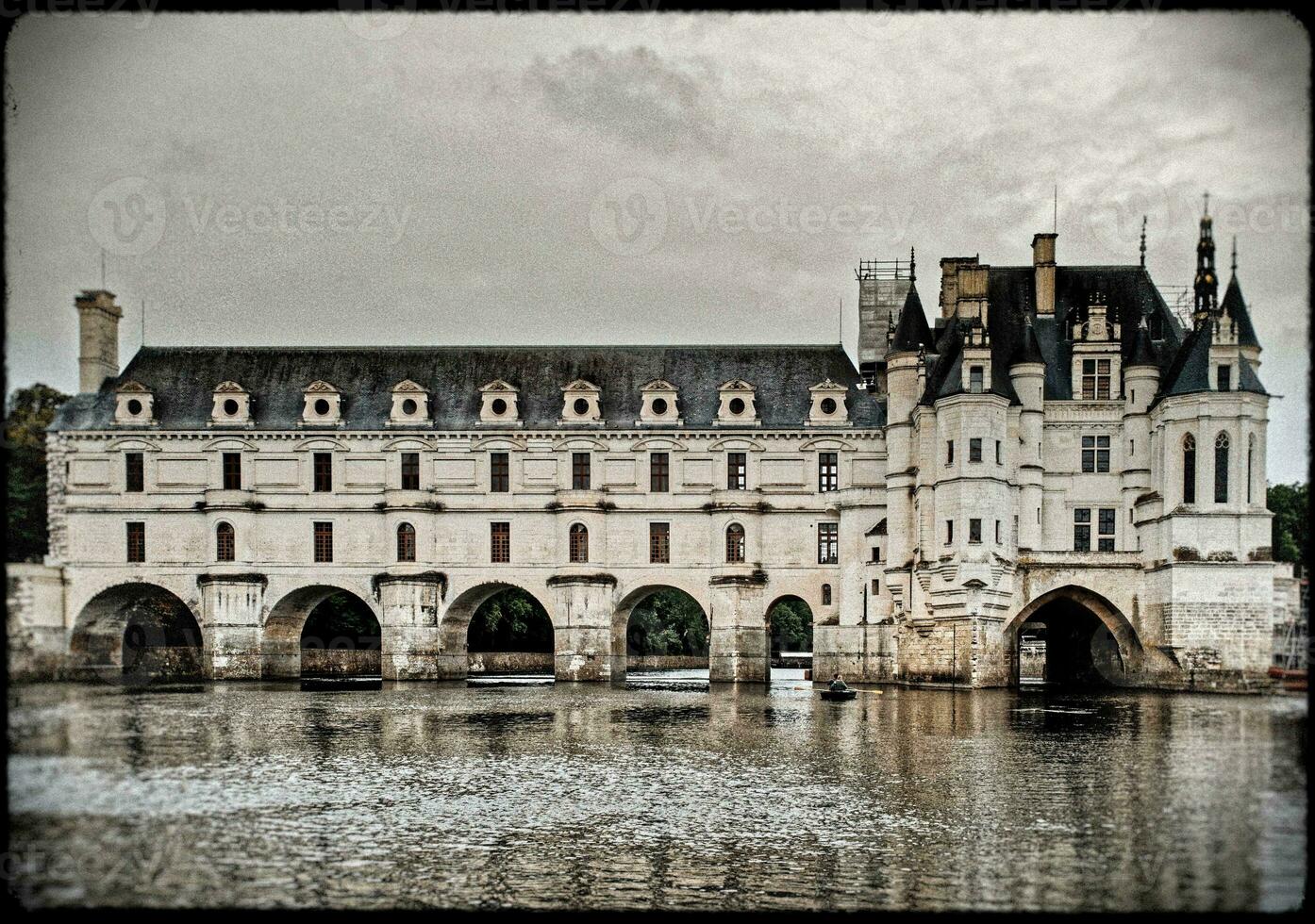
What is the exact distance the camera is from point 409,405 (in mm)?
49094

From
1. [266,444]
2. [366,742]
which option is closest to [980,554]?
[366,742]

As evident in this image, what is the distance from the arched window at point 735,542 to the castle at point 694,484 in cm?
9

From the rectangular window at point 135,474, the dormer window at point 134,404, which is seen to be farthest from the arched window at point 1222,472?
the rectangular window at point 135,474

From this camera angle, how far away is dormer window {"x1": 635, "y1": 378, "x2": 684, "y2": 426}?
48812 mm

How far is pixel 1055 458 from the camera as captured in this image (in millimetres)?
43750

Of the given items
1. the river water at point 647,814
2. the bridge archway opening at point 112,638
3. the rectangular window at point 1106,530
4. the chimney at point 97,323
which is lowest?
the river water at point 647,814

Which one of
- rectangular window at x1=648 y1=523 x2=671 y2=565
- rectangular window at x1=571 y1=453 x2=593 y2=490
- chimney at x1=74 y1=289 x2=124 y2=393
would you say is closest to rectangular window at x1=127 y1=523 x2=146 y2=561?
rectangular window at x1=571 y1=453 x2=593 y2=490

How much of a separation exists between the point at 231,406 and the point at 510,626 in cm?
2091

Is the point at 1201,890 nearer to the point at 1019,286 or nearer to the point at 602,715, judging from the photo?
the point at 602,715

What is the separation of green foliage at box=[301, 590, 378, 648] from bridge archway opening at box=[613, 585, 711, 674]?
14.1m

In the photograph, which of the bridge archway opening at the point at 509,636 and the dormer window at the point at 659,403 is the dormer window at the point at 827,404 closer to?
the dormer window at the point at 659,403

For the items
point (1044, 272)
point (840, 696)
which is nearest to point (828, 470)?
point (1044, 272)

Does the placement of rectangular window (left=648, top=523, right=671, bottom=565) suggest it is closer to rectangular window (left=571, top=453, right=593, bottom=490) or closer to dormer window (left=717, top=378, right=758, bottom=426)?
rectangular window (left=571, top=453, right=593, bottom=490)

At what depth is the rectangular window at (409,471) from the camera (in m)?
48.6
